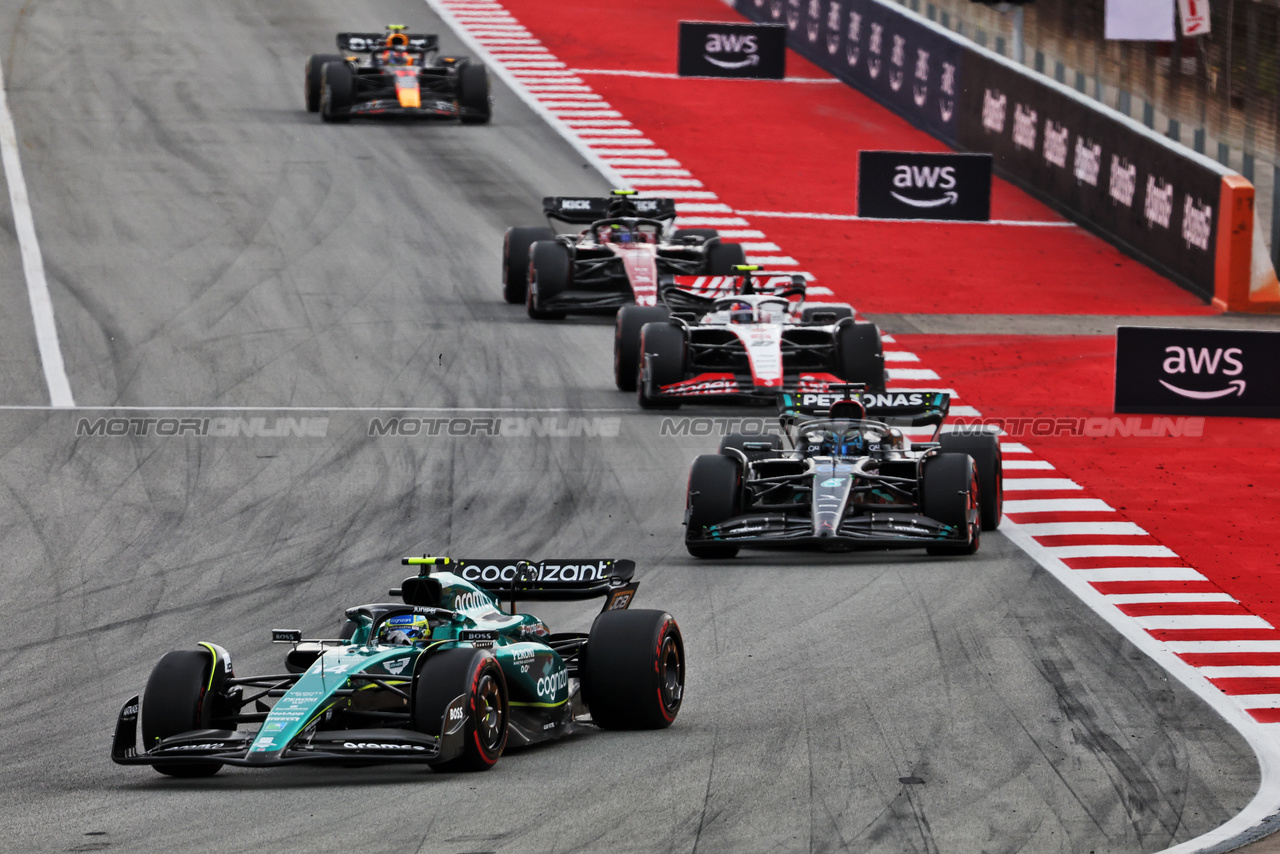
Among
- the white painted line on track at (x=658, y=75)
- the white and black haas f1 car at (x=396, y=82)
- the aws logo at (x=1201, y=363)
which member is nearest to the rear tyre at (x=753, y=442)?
the aws logo at (x=1201, y=363)

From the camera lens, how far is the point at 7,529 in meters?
18.6

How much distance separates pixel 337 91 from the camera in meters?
36.7

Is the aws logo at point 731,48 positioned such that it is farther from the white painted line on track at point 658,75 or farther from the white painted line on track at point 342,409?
the white painted line on track at point 342,409

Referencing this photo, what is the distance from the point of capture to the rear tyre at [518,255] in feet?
91.8

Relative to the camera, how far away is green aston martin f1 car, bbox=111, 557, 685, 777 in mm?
10836

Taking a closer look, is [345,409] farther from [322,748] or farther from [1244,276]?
[1244,276]

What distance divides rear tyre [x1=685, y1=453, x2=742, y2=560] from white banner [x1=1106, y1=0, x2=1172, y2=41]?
1505 cm

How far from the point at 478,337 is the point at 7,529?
8771mm

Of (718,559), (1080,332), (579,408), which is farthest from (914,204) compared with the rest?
(718,559)

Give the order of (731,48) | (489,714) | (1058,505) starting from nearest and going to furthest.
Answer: (489,714) < (1058,505) < (731,48)

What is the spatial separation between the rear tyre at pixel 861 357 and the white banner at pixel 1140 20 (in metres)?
9.48

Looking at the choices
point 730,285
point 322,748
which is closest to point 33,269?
point 730,285

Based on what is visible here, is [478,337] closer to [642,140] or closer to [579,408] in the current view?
[579,408]

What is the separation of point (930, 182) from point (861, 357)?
4.22 m
